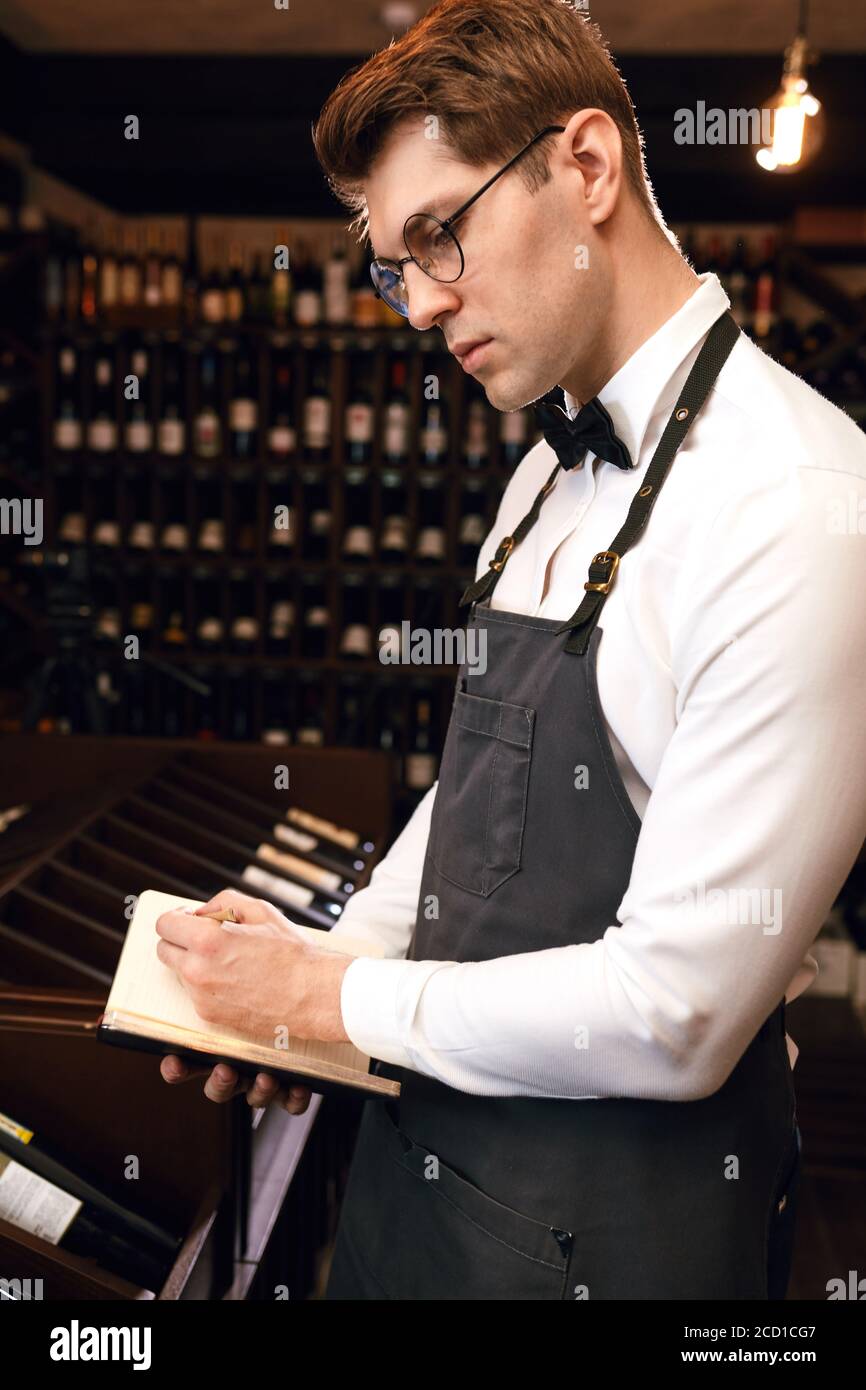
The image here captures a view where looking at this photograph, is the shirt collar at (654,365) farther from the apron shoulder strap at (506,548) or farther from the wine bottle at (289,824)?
the wine bottle at (289,824)

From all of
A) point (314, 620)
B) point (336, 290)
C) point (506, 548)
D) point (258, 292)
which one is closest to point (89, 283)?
point (258, 292)

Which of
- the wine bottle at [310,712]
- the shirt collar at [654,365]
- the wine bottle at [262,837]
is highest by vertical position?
the wine bottle at [310,712]

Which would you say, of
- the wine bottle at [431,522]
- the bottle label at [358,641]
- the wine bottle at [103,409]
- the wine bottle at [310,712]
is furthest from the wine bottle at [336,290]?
the wine bottle at [310,712]

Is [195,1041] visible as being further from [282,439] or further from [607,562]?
[282,439]

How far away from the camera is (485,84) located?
92cm

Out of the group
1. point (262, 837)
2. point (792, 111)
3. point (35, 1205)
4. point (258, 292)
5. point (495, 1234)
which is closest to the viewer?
point (495, 1234)

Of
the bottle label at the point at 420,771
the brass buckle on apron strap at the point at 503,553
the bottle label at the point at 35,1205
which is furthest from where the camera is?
the bottle label at the point at 420,771

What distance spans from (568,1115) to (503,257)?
28.8 inches

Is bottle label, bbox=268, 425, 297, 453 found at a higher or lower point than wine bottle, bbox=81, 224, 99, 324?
lower

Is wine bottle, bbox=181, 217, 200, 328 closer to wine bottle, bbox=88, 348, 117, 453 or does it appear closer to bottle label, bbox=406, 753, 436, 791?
wine bottle, bbox=88, 348, 117, 453

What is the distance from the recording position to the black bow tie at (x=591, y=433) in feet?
3.35

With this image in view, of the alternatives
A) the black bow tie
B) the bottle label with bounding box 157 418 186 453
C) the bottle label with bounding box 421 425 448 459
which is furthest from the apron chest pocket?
the bottle label with bounding box 157 418 186 453

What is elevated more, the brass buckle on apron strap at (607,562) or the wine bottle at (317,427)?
the wine bottle at (317,427)

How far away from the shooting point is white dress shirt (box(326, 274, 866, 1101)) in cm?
81
